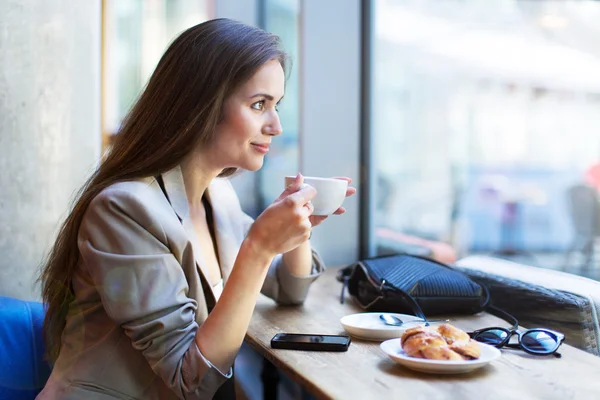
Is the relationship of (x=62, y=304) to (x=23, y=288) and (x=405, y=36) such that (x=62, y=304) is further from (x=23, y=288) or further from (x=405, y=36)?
(x=405, y=36)

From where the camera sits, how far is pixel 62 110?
1.66 metres

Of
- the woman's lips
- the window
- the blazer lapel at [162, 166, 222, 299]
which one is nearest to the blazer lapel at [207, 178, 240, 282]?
the blazer lapel at [162, 166, 222, 299]

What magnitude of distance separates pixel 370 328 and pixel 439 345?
0.21 m

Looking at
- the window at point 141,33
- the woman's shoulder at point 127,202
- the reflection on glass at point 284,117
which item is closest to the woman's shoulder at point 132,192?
the woman's shoulder at point 127,202

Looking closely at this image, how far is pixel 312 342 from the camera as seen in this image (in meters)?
1.10

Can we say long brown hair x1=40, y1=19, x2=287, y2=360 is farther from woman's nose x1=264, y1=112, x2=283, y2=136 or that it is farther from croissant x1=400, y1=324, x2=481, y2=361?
croissant x1=400, y1=324, x2=481, y2=361

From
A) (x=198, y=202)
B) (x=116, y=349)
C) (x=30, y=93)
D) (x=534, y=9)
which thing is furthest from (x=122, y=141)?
(x=534, y=9)

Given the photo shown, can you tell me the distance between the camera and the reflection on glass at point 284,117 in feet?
8.30

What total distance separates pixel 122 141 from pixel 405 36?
460 centimetres

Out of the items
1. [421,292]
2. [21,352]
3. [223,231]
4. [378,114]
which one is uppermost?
[378,114]

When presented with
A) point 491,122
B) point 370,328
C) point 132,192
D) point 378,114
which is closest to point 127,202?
point 132,192

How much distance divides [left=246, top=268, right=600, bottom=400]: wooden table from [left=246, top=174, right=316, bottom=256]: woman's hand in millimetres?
194

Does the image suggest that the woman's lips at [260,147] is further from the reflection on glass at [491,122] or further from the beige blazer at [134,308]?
the reflection on glass at [491,122]

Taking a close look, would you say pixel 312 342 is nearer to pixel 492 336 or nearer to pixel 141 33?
pixel 492 336
